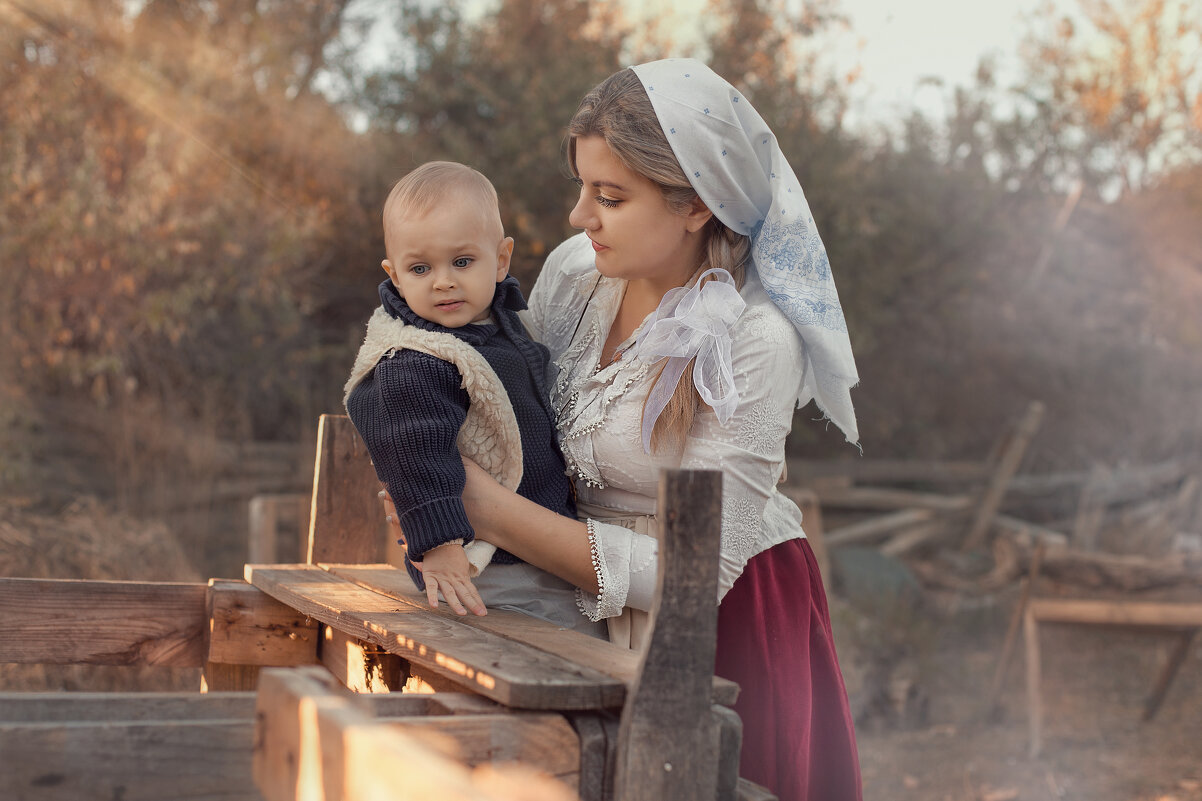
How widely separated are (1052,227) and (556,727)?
10.6 metres

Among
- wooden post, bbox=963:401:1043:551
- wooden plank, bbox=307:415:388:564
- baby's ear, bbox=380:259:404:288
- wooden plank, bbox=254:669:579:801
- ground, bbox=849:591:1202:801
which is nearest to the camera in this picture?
wooden plank, bbox=254:669:579:801

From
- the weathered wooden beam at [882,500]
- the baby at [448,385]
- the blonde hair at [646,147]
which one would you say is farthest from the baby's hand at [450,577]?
the weathered wooden beam at [882,500]

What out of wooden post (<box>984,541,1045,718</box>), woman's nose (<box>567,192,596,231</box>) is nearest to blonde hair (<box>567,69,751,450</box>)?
woman's nose (<box>567,192,596,231</box>)

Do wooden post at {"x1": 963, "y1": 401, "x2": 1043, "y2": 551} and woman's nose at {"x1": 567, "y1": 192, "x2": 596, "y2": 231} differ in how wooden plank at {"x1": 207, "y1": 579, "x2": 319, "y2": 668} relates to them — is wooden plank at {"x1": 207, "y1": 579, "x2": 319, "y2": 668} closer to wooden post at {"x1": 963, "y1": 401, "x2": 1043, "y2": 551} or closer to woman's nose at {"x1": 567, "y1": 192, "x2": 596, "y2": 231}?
woman's nose at {"x1": 567, "y1": 192, "x2": 596, "y2": 231}

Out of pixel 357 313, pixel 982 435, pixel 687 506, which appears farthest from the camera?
pixel 982 435

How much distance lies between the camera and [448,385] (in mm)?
1869

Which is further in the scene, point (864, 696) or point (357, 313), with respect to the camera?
point (357, 313)

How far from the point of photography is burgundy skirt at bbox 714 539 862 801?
1850 mm

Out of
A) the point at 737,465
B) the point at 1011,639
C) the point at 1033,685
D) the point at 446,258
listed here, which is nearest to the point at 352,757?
the point at 737,465

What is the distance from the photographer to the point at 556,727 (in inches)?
48.8

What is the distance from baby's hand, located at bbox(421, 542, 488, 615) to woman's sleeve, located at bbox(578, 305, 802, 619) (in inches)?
9.0

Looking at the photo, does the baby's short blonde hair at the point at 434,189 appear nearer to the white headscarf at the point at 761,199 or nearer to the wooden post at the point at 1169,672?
the white headscarf at the point at 761,199

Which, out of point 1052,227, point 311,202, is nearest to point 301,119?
point 311,202

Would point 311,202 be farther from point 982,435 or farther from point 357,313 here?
point 982,435
